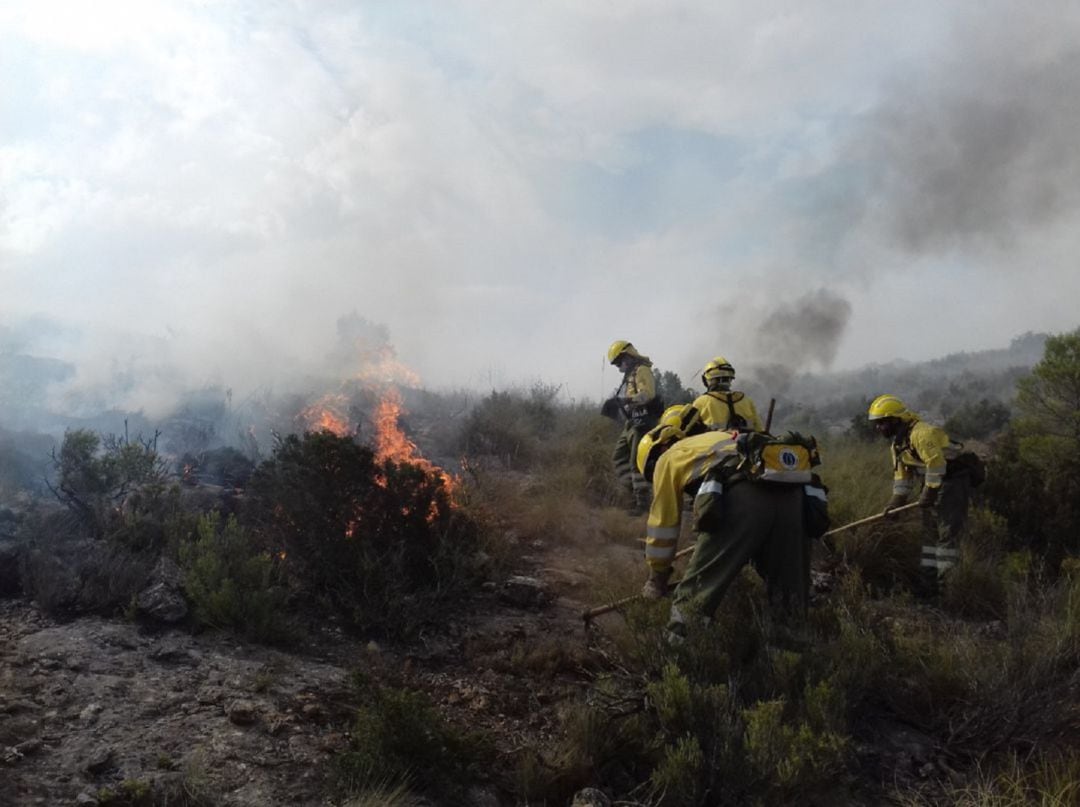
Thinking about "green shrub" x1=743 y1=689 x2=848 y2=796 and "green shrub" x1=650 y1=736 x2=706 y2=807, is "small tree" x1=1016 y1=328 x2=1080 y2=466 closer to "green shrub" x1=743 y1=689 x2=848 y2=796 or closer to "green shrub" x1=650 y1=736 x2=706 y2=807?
"green shrub" x1=743 y1=689 x2=848 y2=796

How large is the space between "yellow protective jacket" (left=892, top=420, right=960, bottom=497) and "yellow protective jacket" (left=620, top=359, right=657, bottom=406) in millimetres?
2753

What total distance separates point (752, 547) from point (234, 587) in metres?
3.48

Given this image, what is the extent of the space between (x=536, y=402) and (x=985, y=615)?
8.88 meters

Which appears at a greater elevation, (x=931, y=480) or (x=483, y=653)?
(x=931, y=480)

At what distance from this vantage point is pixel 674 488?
4211 millimetres

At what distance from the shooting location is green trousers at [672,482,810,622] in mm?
3910

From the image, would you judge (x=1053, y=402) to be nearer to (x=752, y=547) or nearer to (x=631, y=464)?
(x=631, y=464)

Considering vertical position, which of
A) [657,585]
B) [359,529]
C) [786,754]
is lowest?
[786,754]

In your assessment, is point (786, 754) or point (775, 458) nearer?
point (786, 754)

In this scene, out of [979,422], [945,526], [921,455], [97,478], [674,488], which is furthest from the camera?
[979,422]

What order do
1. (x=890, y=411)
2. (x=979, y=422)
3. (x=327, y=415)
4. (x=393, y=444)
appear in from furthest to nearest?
(x=979, y=422) → (x=327, y=415) → (x=393, y=444) → (x=890, y=411)

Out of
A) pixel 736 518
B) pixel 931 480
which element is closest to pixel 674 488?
pixel 736 518

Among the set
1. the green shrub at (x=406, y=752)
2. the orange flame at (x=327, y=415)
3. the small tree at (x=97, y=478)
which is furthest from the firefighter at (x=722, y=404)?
the orange flame at (x=327, y=415)

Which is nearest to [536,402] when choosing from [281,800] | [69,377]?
[281,800]
